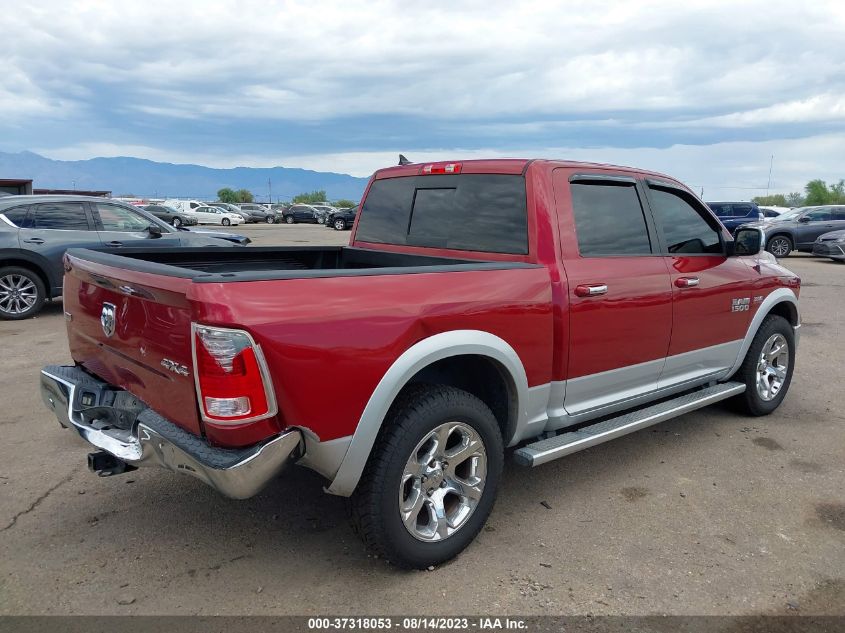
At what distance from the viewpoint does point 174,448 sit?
250cm

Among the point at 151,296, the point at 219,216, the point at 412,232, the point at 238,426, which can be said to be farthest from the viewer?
the point at 219,216

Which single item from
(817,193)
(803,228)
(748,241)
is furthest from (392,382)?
(817,193)

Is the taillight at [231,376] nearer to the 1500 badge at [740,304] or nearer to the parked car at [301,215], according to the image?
the 1500 badge at [740,304]

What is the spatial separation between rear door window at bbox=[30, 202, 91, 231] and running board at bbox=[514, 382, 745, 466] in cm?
793

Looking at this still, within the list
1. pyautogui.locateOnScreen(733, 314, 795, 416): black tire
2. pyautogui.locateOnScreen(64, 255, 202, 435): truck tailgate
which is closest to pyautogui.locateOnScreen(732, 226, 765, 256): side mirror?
pyautogui.locateOnScreen(733, 314, 795, 416): black tire

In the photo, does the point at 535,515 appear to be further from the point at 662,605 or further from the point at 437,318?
the point at 437,318

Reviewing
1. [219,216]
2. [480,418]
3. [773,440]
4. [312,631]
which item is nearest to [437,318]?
[480,418]

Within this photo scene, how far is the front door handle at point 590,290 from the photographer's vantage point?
11.1ft

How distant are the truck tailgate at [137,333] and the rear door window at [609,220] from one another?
2.14m

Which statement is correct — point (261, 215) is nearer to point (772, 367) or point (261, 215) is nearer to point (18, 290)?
point (18, 290)

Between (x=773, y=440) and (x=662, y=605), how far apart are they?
2.48 m

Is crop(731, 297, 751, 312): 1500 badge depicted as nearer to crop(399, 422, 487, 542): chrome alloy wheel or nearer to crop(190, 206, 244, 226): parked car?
crop(399, 422, 487, 542): chrome alloy wheel

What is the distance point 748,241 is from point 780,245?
1743cm

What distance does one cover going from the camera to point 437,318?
283 cm
